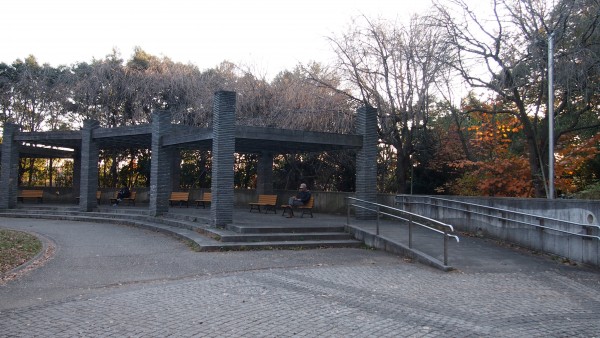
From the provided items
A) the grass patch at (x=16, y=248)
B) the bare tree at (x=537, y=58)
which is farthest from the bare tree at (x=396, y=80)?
the grass patch at (x=16, y=248)

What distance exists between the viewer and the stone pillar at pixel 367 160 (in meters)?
15.7

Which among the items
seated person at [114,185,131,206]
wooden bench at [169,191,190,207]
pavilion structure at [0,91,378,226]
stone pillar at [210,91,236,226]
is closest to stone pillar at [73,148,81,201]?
pavilion structure at [0,91,378,226]

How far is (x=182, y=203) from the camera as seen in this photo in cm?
2236

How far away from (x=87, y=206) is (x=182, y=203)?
4.31m

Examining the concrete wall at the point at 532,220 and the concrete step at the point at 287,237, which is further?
the concrete step at the point at 287,237

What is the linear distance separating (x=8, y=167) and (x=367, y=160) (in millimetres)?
16018

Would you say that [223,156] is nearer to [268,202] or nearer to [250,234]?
[250,234]

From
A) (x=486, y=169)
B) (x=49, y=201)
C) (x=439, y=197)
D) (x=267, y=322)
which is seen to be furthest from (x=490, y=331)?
(x=49, y=201)

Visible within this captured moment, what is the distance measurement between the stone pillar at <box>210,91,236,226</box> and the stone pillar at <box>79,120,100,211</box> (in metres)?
8.52

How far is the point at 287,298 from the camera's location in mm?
6754

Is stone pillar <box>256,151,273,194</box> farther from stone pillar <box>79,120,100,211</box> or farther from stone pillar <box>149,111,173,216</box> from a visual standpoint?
stone pillar <box>79,120,100,211</box>

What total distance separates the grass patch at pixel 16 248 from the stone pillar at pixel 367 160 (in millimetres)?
9342

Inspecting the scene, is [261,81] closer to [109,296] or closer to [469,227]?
[469,227]

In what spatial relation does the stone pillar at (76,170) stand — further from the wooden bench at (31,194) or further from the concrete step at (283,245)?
the concrete step at (283,245)
